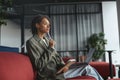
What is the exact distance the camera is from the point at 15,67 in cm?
138

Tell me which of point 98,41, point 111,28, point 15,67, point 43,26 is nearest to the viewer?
point 15,67

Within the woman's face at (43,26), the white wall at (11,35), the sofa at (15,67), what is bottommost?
the sofa at (15,67)

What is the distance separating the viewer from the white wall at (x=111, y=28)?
8.90 m

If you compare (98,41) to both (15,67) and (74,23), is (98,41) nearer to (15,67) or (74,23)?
(74,23)

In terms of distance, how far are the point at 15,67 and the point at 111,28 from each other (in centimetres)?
799

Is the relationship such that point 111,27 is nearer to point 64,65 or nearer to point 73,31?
point 73,31

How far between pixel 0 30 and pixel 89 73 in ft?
24.2

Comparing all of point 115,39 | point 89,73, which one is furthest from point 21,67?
point 115,39

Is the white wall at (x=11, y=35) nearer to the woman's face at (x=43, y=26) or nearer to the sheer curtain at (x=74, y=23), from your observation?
the sheer curtain at (x=74, y=23)

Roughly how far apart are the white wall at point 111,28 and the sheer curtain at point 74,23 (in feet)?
0.75

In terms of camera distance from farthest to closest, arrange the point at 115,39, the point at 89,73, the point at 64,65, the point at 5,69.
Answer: the point at 115,39
the point at 89,73
the point at 64,65
the point at 5,69

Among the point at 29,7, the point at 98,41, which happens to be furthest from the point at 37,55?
the point at 29,7

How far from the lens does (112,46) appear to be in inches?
357

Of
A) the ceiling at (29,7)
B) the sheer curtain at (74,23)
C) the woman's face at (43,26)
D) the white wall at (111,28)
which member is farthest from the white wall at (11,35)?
the woman's face at (43,26)
